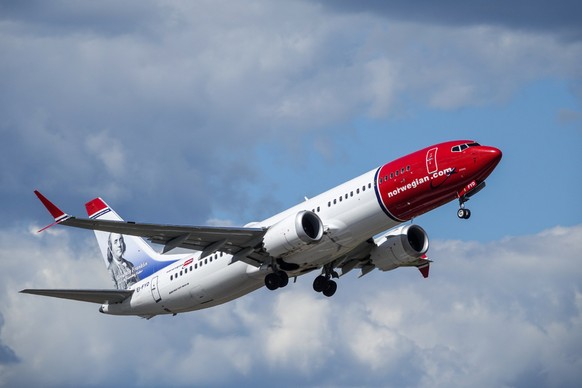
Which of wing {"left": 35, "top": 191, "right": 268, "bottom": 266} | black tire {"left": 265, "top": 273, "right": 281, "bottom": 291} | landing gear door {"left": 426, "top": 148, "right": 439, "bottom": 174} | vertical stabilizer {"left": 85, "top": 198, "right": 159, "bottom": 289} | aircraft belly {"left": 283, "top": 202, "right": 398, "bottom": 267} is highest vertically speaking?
vertical stabilizer {"left": 85, "top": 198, "right": 159, "bottom": 289}

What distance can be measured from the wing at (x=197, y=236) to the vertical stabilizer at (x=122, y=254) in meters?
10.0

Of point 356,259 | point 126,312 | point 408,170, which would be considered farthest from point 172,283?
point 408,170

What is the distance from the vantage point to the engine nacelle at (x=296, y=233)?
6706cm

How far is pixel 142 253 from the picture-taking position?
81125 millimetres

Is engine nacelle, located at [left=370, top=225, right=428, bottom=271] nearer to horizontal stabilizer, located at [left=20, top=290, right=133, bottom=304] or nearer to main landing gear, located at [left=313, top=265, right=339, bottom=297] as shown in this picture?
main landing gear, located at [left=313, top=265, right=339, bottom=297]

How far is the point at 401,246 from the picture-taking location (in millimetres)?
73938

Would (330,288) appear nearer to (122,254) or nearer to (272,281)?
(272,281)

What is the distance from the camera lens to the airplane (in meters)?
65.8

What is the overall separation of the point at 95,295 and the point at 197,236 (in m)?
11.2

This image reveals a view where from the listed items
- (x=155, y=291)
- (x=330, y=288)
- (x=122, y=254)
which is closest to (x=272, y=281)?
(x=330, y=288)

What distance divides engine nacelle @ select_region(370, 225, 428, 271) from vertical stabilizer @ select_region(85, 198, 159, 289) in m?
14.5

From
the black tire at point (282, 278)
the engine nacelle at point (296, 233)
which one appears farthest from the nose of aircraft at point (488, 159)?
the black tire at point (282, 278)

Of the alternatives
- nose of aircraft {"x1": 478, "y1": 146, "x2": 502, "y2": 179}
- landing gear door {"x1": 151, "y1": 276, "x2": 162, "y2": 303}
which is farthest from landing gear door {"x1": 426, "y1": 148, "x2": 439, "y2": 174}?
landing gear door {"x1": 151, "y1": 276, "x2": 162, "y2": 303}

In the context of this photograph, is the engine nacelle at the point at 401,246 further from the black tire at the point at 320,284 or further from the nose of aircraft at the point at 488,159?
the nose of aircraft at the point at 488,159
